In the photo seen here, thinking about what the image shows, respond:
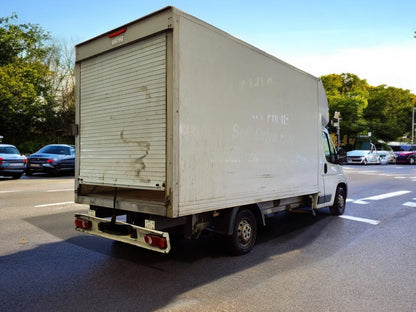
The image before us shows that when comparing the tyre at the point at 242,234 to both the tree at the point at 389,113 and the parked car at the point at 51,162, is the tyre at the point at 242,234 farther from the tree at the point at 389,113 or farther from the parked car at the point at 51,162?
the tree at the point at 389,113

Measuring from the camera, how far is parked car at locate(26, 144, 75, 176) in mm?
17703

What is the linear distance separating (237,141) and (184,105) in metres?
1.07

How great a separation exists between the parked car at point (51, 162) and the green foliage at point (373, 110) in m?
38.3

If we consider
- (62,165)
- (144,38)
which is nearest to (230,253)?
(144,38)

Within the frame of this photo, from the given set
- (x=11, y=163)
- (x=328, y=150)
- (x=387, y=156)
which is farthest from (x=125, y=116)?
(x=387, y=156)

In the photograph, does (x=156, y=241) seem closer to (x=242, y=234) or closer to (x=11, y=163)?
(x=242, y=234)

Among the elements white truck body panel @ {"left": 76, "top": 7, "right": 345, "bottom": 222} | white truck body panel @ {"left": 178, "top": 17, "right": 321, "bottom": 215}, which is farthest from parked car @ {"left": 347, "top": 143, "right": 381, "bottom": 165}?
white truck body panel @ {"left": 76, "top": 7, "right": 345, "bottom": 222}

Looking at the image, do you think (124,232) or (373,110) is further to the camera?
(373,110)

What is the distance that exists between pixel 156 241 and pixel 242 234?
156 cm

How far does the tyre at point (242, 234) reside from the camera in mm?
5121

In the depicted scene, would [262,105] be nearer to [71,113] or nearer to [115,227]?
[115,227]

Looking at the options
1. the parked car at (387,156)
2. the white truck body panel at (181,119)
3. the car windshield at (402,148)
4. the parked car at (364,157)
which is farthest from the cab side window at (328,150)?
the car windshield at (402,148)

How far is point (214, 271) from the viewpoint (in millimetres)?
4613

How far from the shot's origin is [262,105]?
17.7ft
